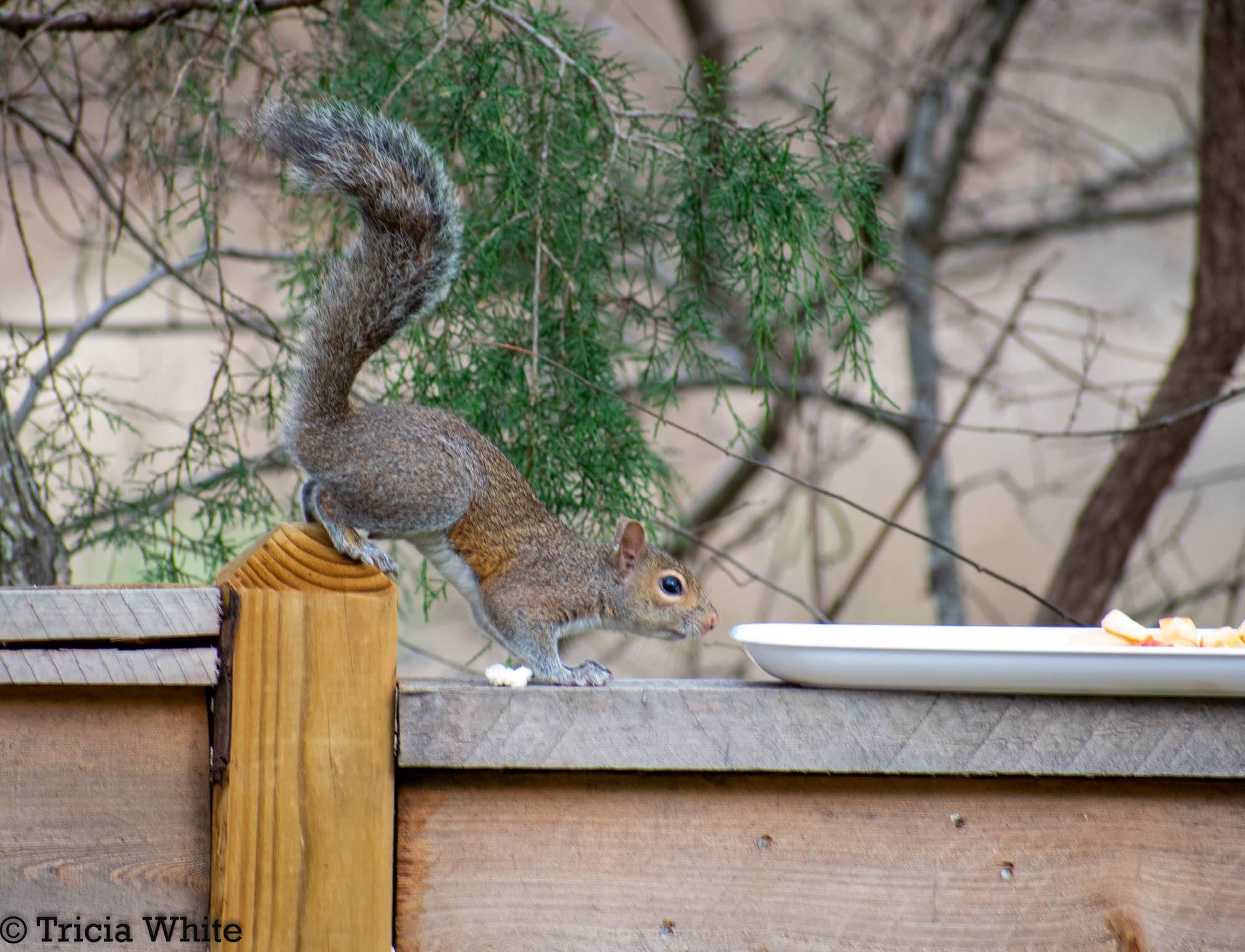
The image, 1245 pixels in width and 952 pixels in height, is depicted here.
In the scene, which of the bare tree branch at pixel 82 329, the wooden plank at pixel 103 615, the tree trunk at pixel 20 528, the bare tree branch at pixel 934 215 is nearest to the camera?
the wooden plank at pixel 103 615

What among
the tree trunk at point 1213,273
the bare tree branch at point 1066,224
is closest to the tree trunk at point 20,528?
the tree trunk at point 1213,273

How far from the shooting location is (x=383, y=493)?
3.22 ft

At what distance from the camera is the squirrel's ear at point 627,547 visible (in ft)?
3.79

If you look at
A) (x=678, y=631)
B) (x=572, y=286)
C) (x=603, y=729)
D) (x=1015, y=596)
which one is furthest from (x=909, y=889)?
(x=1015, y=596)

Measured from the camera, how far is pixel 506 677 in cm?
90

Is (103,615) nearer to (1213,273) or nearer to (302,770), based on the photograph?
(302,770)

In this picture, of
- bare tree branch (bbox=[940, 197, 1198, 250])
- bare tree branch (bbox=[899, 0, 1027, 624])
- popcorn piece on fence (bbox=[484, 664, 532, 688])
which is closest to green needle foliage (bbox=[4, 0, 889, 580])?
popcorn piece on fence (bbox=[484, 664, 532, 688])

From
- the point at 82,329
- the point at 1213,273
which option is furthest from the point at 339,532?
the point at 1213,273

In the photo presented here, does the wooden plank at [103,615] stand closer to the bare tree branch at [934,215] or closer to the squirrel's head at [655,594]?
the squirrel's head at [655,594]

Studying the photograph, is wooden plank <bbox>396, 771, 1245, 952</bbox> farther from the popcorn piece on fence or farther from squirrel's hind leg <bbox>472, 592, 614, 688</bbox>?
squirrel's hind leg <bbox>472, 592, 614, 688</bbox>

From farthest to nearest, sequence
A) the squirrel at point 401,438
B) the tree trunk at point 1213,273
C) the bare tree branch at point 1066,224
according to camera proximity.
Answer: the bare tree branch at point 1066,224
the tree trunk at point 1213,273
the squirrel at point 401,438

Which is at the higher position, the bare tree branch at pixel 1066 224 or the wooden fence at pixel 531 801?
the bare tree branch at pixel 1066 224

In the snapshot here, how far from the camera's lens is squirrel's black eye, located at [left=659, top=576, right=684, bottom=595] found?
120cm

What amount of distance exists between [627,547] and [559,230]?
41 cm
